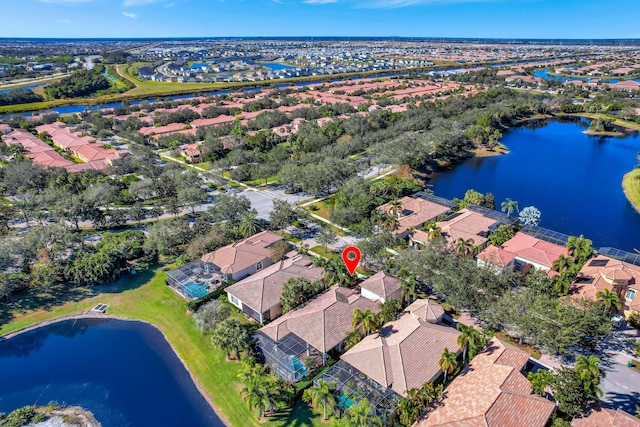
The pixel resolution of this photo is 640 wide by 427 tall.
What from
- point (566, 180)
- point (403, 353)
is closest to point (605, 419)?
point (403, 353)

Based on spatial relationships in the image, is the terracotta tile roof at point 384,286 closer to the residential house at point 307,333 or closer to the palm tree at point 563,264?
the residential house at point 307,333

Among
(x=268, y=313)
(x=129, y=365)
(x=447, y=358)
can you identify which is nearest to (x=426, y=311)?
(x=447, y=358)

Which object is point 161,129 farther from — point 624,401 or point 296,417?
point 624,401

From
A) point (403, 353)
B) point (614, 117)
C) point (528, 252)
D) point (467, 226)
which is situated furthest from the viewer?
point (614, 117)

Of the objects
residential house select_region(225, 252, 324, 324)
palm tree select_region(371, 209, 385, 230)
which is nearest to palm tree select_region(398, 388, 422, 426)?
residential house select_region(225, 252, 324, 324)

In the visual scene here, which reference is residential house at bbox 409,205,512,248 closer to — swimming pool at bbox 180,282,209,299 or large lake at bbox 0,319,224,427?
swimming pool at bbox 180,282,209,299

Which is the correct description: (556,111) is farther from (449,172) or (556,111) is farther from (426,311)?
(426,311)

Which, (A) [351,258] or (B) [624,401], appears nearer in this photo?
(B) [624,401]
